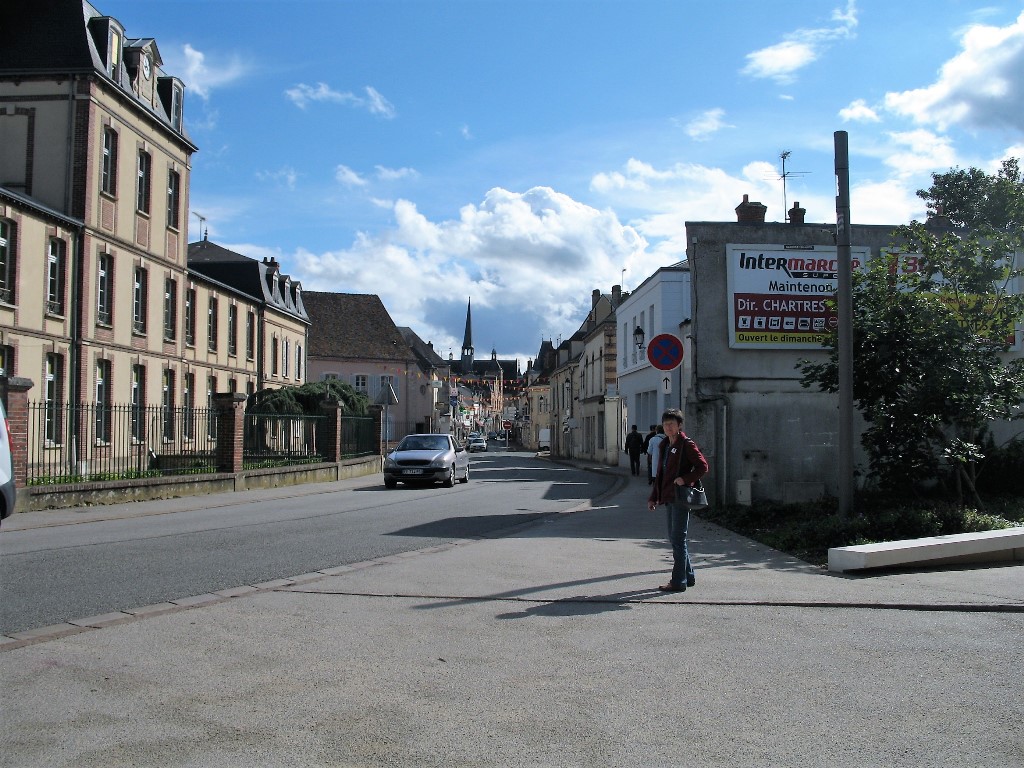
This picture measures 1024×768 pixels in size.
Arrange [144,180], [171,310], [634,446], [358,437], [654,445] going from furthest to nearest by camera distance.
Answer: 1. [358,437]
2. [171,310]
3. [144,180]
4. [634,446]
5. [654,445]

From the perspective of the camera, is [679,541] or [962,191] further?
[962,191]

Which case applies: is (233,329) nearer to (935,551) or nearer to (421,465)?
(421,465)

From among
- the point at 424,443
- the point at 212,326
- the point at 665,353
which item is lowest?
the point at 424,443

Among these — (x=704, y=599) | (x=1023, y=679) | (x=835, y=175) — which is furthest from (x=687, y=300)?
(x=1023, y=679)

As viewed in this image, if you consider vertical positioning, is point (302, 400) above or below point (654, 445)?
above

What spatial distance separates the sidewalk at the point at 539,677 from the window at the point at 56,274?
20.4m

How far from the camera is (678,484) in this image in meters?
8.10

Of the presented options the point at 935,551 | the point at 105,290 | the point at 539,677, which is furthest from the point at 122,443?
the point at 539,677

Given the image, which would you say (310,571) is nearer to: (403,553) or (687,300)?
(403,553)

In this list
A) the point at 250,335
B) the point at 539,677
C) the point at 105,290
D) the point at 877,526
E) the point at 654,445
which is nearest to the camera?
the point at 539,677

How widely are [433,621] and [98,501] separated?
1314cm

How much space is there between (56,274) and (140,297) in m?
4.85

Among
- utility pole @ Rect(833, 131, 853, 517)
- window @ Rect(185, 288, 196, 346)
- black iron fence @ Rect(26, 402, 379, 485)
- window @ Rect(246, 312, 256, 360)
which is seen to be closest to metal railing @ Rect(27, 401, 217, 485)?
black iron fence @ Rect(26, 402, 379, 485)

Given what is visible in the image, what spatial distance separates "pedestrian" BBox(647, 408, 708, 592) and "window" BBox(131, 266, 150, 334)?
25735 millimetres
